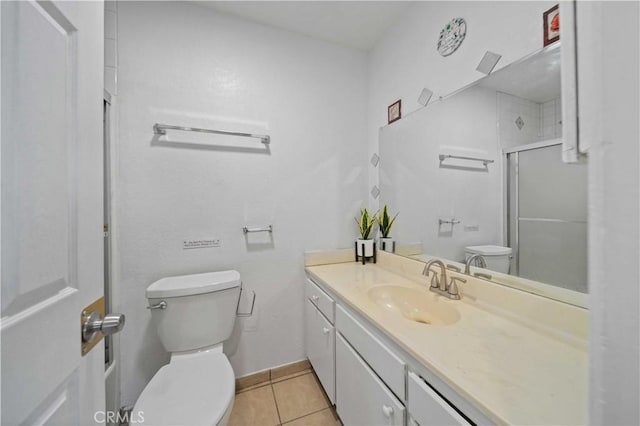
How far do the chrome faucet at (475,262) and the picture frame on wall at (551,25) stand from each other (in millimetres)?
890

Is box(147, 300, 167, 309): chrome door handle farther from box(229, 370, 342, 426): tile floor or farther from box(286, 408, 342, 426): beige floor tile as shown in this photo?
box(286, 408, 342, 426): beige floor tile

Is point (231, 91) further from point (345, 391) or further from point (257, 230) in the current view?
point (345, 391)

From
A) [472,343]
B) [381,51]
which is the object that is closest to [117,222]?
[472,343]

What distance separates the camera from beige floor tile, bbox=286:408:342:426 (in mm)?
1307

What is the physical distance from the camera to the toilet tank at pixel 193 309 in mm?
1258

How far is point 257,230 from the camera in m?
1.61

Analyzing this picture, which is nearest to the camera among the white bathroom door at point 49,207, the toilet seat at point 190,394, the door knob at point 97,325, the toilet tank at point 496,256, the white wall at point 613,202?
the white wall at point 613,202

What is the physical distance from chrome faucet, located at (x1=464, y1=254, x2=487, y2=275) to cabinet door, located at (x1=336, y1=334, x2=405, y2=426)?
665 mm

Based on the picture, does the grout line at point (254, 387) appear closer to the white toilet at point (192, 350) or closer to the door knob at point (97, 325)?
the white toilet at point (192, 350)

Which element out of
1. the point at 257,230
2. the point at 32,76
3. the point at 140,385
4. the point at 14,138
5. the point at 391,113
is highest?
the point at 391,113

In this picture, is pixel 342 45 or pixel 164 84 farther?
pixel 342 45

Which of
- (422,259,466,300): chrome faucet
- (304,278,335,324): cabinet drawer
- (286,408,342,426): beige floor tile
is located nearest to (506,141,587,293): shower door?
(422,259,466,300): chrome faucet

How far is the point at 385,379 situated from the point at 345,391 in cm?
40

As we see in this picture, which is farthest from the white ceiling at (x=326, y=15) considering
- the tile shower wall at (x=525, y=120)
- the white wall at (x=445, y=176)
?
the tile shower wall at (x=525, y=120)
